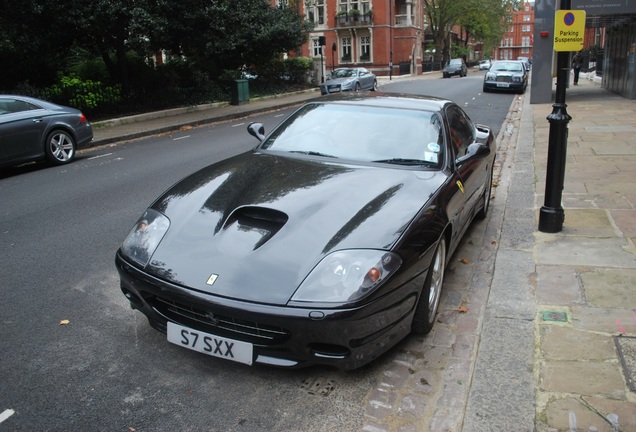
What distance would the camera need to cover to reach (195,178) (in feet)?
13.1

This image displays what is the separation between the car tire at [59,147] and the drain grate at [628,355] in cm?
973

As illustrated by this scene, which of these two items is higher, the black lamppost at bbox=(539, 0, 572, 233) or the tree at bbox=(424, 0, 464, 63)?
the tree at bbox=(424, 0, 464, 63)

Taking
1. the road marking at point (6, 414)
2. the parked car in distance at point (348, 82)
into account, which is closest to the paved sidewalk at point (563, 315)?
the road marking at point (6, 414)

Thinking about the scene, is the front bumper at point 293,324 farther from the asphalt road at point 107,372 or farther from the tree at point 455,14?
the tree at point 455,14

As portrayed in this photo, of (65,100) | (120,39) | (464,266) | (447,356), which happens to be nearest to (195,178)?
(447,356)

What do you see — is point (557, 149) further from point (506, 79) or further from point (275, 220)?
point (506, 79)

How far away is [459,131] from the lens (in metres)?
4.87

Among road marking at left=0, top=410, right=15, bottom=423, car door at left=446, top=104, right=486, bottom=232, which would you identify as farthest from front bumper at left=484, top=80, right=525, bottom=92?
road marking at left=0, top=410, right=15, bottom=423

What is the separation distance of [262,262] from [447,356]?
1.30 metres

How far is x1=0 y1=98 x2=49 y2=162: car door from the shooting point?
937 cm

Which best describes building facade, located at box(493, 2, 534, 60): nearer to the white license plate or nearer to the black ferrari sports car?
the black ferrari sports car

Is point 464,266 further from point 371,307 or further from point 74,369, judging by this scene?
point 74,369

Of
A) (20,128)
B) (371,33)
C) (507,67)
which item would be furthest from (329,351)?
(371,33)

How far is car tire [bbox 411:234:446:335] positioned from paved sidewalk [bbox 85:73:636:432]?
1.13ft
